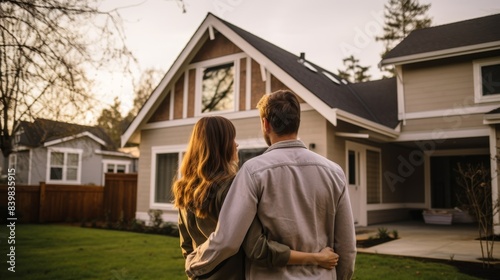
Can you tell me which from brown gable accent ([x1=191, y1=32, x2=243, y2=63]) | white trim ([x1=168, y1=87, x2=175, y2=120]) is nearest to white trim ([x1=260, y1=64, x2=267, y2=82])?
brown gable accent ([x1=191, y1=32, x2=243, y2=63])

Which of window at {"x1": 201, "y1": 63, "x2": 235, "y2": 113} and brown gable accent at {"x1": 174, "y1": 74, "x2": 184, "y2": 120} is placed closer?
window at {"x1": 201, "y1": 63, "x2": 235, "y2": 113}

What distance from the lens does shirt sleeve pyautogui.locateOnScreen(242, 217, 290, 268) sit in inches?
69.1

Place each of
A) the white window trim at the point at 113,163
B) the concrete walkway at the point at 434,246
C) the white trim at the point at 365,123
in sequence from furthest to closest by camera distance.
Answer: the white window trim at the point at 113,163, the white trim at the point at 365,123, the concrete walkway at the point at 434,246

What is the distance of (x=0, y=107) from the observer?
178 inches

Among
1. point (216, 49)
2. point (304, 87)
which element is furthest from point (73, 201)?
point (304, 87)

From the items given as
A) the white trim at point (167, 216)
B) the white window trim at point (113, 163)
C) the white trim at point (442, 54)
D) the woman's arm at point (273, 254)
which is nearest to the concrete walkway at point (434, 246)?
the white trim at point (442, 54)

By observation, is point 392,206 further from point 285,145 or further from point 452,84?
point 285,145

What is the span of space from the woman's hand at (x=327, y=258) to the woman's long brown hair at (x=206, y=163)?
587 mm

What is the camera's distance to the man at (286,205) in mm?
1778

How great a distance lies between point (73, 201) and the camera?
46.1 ft

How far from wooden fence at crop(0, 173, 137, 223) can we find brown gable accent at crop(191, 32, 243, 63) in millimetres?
4710

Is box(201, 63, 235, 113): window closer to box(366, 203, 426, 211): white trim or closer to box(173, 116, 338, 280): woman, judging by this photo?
box(366, 203, 426, 211): white trim

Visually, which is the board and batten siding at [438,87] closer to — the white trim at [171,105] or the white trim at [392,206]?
the white trim at [392,206]

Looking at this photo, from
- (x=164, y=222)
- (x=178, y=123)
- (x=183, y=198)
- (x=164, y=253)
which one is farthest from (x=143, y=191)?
(x=183, y=198)
